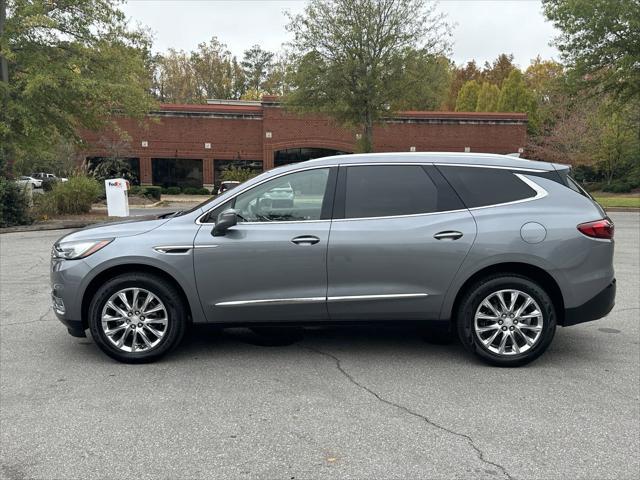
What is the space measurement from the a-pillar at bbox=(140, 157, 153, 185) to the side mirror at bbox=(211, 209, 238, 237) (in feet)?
123

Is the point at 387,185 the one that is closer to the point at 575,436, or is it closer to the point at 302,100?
the point at 575,436

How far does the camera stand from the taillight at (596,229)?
4.48 metres

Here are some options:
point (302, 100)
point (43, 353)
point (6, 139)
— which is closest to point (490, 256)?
point (43, 353)

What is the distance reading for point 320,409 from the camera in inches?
149

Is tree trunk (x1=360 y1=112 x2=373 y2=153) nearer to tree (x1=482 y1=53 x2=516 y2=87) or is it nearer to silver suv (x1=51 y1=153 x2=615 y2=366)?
silver suv (x1=51 y1=153 x2=615 y2=366)

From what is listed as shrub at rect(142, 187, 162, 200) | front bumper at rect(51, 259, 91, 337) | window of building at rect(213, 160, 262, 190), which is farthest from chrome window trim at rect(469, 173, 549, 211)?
window of building at rect(213, 160, 262, 190)

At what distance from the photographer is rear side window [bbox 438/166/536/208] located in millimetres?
4641

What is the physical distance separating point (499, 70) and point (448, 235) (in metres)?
71.9

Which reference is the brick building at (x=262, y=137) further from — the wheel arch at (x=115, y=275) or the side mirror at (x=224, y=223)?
the side mirror at (x=224, y=223)

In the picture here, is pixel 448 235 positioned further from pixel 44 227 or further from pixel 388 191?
pixel 44 227

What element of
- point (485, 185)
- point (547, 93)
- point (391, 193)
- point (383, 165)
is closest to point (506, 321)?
point (485, 185)

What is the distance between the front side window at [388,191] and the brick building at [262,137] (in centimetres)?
3484

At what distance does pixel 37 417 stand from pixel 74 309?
1153 millimetres

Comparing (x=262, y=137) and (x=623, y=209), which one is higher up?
(x=262, y=137)
